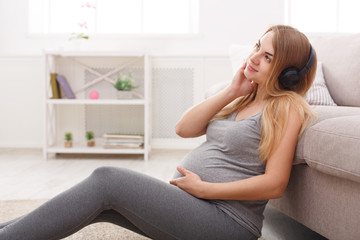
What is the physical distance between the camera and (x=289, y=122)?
41.1 inches

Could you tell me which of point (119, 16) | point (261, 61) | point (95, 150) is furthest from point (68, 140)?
point (261, 61)

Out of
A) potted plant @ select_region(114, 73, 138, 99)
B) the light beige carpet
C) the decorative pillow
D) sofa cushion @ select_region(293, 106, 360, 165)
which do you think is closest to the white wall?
potted plant @ select_region(114, 73, 138, 99)

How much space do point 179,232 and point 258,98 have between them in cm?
49

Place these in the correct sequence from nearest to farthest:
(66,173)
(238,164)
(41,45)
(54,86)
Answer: (238,164)
(66,173)
(54,86)
(41,45)

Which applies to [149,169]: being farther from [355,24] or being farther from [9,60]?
[355,24]

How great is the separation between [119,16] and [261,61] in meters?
2.63

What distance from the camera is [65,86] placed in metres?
3.13

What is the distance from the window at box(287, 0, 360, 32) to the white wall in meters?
0.26

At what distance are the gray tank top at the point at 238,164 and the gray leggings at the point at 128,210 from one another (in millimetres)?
60

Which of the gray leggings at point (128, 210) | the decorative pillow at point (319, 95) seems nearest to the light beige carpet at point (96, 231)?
the gray leggings at point (128, 210)

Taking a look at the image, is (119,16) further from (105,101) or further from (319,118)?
(319,118)

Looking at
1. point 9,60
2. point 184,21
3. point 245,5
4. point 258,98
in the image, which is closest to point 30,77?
point 9,60

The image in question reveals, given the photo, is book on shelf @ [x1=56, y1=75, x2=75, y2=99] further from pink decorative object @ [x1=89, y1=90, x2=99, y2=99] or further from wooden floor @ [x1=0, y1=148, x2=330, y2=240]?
wooden floor @ [x1=0, y1=148, x2=330, y2=240]

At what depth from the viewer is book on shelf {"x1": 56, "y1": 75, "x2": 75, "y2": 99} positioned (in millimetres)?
3117
